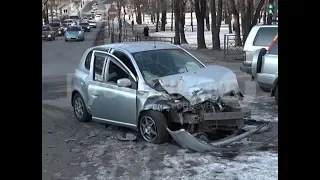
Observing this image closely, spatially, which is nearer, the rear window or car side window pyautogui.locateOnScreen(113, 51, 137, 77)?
car side window pyautogui.locateOnScreen(113, 51, 137, 77)

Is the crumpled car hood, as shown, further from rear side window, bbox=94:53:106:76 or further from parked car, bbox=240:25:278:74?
parked car, bbox=240:25:278:74

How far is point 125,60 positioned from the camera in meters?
7.91

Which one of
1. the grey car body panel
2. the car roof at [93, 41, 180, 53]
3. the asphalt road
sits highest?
the car roof at [93, 41, 180, 53]

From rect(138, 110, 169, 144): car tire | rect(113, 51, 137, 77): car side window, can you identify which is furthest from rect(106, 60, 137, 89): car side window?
rect(138, 110, 169, 144): car tire

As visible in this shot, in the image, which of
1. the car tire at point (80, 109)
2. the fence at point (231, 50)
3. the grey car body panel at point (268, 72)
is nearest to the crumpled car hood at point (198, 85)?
the car tire at point (80, 109)

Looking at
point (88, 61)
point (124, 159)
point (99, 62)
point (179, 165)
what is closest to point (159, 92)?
point (124, 159)

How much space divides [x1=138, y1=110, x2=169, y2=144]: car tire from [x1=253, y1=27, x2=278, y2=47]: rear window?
753 cm

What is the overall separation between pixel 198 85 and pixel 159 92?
0.62 m

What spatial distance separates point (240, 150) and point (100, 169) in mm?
2074

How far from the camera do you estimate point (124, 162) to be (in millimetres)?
6406

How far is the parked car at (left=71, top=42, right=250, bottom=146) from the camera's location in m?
7.02

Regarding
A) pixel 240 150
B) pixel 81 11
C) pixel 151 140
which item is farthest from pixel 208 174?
pixel 81 11

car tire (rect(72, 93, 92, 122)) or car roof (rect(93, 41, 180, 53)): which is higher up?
car roof (rect(93, 41, 180, 53))
